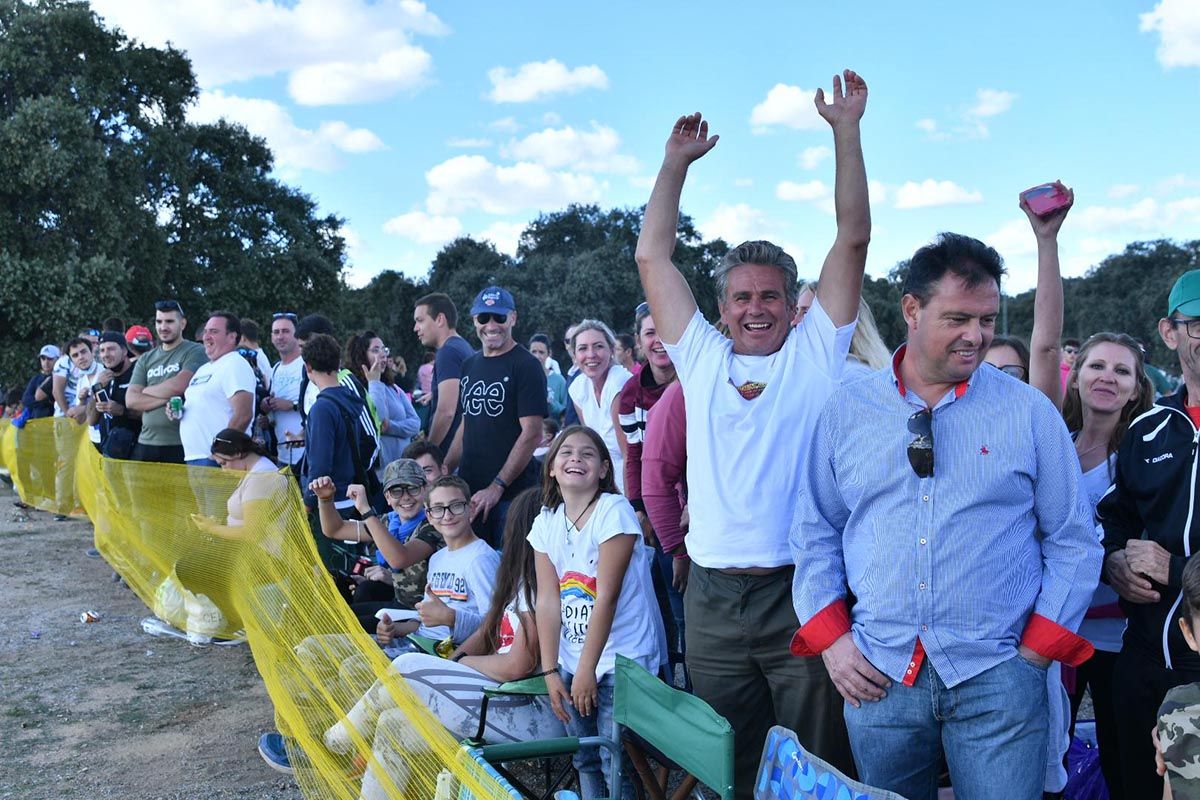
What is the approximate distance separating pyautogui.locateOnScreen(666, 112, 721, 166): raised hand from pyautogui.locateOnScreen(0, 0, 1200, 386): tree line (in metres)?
13.4

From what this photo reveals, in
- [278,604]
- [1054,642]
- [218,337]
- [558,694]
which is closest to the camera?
[1054,642]

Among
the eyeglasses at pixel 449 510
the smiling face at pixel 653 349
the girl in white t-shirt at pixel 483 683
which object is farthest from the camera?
the smiling face at pixel 653 349

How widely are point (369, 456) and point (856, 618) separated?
406 cm

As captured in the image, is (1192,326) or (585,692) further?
(585,692)

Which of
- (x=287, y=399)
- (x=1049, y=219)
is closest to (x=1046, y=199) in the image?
(x=1049, y=219)

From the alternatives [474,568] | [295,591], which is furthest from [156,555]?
[474,568]

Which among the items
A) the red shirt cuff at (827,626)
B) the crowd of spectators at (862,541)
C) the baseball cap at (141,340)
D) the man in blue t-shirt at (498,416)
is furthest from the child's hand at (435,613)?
the baseball cap at (141,340)

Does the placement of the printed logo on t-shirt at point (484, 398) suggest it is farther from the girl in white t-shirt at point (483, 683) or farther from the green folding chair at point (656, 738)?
the green folding chair at point (656, 738)

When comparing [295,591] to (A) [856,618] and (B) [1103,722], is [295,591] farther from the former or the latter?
(B) [1103,722]

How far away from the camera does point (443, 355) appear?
5.95 m

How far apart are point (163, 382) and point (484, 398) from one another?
3.63 meters

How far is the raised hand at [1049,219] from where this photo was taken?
9.03ft

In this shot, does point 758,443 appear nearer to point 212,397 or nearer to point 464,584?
point 464,584

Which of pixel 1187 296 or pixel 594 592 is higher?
pixel 1187 296
